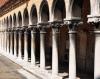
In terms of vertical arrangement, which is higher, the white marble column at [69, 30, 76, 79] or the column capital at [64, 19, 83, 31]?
the column capital at [64, 19, 83, 31]

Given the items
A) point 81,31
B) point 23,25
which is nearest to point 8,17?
point 23,25

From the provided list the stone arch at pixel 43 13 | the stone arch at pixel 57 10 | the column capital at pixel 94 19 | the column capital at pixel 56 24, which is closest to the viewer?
the column capital at pixel 94 19

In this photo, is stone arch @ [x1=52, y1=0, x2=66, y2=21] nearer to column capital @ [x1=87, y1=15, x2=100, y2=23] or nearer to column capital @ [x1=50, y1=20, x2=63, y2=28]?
column capital @ [x1=50, y1=20, x2=63, y2=28]

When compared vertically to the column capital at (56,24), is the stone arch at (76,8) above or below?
above

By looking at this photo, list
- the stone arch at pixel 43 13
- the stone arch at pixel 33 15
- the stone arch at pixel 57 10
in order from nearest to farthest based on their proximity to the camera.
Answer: the stone arch at pixel 57 10 < the stone arch at pixel 43 13 < the stone arch at pixel 33 15

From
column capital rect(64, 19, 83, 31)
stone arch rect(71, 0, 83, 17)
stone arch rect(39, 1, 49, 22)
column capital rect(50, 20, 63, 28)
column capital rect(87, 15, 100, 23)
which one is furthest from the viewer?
stone arch rect(39, 1, 49, 22)

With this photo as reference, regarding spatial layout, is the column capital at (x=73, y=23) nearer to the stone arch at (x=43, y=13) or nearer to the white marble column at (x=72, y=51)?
the white marble column at (x=72, y=51)

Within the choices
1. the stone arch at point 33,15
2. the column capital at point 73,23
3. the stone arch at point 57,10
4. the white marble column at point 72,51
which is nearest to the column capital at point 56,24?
the stone arch at point 57,10

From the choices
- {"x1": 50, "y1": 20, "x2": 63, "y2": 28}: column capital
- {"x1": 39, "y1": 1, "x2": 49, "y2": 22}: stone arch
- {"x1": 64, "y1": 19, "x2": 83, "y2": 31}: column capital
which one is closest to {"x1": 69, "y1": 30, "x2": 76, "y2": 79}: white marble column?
{"x1": 64, "y1": 19, "x2": 83, "y2": 31}: column capital

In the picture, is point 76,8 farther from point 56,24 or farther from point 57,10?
point 57,10

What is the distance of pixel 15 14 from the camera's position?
36.3 metres

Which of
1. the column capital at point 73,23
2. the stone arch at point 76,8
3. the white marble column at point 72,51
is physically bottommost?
the white marble column at point 72,51

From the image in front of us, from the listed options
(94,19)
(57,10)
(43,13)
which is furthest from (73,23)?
(43,13)

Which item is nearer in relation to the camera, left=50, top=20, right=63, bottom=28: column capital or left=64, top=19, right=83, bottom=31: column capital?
left=64, top=19, right=83, bottom=31: column capital
